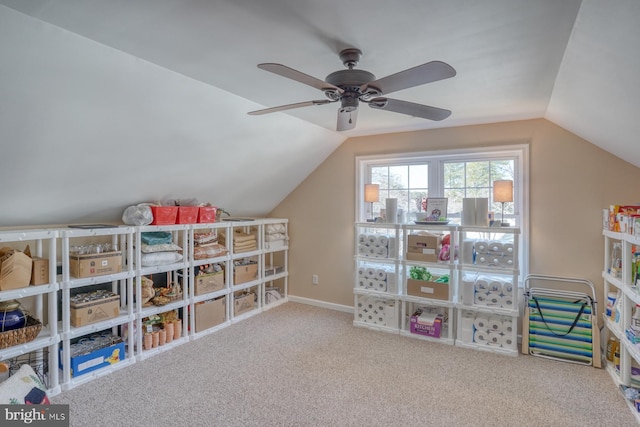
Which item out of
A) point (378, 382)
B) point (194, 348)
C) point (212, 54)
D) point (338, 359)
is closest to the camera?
point (212, 54)

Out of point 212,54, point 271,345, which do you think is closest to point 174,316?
point 271,345

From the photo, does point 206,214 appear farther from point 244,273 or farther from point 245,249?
point 244,273

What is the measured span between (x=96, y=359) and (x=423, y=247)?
3.21 meters

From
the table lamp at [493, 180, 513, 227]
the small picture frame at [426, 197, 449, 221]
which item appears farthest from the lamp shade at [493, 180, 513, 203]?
the small picture frame at [426, 197, 449, 221]

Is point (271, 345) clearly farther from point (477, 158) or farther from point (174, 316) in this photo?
point (477, 158)

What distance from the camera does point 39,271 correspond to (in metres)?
2.56

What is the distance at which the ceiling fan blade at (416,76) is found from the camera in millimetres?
1516

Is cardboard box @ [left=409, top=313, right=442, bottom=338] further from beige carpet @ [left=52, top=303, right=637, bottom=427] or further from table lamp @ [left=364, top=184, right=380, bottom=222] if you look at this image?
table lamp @ [left=364, top=184, right=380, bottom=222]

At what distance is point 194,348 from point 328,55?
2.96 metres

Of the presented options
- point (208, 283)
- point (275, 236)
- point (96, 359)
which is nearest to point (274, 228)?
point (275, 236)

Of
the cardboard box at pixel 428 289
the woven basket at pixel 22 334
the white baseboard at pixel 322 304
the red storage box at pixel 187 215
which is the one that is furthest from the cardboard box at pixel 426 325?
the woven basket at pixel 22 334

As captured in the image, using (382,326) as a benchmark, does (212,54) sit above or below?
above

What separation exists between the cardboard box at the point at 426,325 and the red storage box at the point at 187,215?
2.62 metres

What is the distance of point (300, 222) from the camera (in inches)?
194
